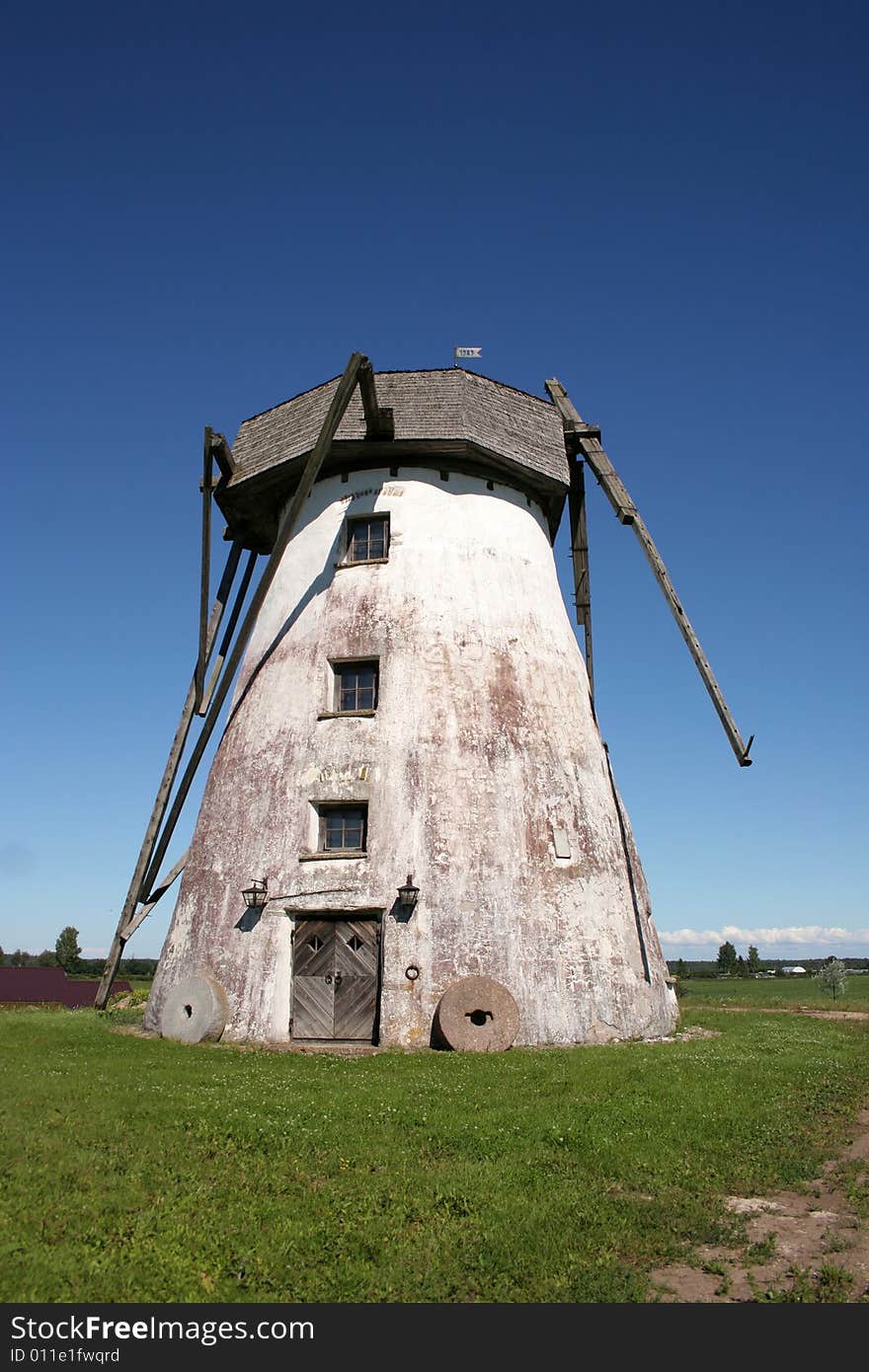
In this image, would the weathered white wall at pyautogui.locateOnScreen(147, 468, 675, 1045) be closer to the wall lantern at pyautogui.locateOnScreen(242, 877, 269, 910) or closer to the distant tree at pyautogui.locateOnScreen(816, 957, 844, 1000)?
the wall lantern at pyautogui.locateOnScreen(242, 877, 269, 910)

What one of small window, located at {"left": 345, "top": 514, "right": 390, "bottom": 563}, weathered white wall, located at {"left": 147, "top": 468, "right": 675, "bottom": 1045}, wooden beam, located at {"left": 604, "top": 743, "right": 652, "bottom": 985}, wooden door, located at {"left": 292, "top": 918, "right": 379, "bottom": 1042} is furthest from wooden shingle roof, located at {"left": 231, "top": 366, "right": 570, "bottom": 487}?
wooden door, located at {"left": 292, "top": 918, "right": 379, "bottom": 1042}

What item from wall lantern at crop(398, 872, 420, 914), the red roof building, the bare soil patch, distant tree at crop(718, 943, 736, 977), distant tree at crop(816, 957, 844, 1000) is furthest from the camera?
distant tree at crop(718, 943, 736, 977)

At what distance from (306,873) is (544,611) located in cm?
782

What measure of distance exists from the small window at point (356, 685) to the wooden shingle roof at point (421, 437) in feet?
16.1

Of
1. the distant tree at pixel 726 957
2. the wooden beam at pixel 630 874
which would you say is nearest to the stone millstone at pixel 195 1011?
the wooden beam at pixel 630 874

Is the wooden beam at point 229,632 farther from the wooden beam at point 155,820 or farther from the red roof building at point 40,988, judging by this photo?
the red roof building at point 40,988

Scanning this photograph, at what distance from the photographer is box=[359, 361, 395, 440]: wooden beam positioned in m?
18.1

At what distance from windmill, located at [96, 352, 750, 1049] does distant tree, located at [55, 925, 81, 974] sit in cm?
5994

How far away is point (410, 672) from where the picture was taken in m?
17.4

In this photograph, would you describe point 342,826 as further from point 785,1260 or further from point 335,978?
point 785,1260

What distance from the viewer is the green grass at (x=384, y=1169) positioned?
5.39 m

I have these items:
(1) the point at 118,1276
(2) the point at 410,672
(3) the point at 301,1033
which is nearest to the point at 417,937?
(3) the point at 301,1033
